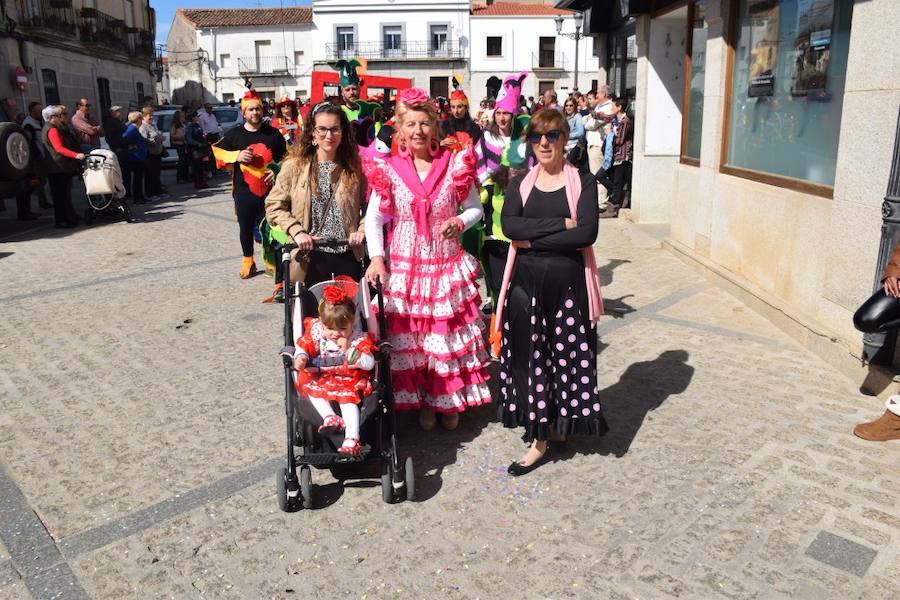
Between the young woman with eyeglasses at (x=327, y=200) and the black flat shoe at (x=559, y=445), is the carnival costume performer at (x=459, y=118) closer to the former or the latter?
the young woman with eyeglasses at (x=327, y=200)

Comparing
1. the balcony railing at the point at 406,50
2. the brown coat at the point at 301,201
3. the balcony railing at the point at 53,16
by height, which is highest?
the balcony railing at the point at 406,50

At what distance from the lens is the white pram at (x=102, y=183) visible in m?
11.5

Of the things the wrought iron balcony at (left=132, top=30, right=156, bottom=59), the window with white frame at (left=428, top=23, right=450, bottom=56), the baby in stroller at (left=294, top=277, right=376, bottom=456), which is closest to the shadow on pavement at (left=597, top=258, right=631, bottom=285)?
the baby in stroller at (left=294, top=277, right=376, bottom=456)

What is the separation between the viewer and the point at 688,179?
8.27 m

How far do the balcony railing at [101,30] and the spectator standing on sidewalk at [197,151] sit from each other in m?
13.1

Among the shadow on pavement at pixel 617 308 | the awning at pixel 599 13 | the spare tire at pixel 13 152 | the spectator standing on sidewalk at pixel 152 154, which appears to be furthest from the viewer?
the spectator standing on sidewalk at pixel 152 154

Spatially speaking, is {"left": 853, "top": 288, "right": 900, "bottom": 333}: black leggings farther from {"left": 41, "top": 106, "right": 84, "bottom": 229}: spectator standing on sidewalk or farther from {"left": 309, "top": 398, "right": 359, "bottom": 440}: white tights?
{"left": 41, "top": 106, "right": 84, "bottom": 229}: spectator standing on sidewalk

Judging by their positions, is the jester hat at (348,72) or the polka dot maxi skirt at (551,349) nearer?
the polka dot maxi skirt at (551,349)

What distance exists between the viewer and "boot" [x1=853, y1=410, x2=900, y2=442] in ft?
13.0

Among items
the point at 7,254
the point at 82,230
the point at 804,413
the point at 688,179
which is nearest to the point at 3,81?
the point at 82,230

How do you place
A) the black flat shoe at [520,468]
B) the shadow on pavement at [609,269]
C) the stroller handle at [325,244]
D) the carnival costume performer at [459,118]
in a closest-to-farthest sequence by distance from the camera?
the black flat shoe at [520,468] → the stroller handle at [325,244] → the carnival costume performer at [459,118] → the shadow on pavement at [609,269]

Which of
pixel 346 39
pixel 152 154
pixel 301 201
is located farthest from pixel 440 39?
pixel 301 201

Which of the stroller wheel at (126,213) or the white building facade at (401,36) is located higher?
the white building facade at (401,36)

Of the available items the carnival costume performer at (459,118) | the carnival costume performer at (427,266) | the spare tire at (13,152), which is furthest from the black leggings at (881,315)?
the spare tire at (13,152)
